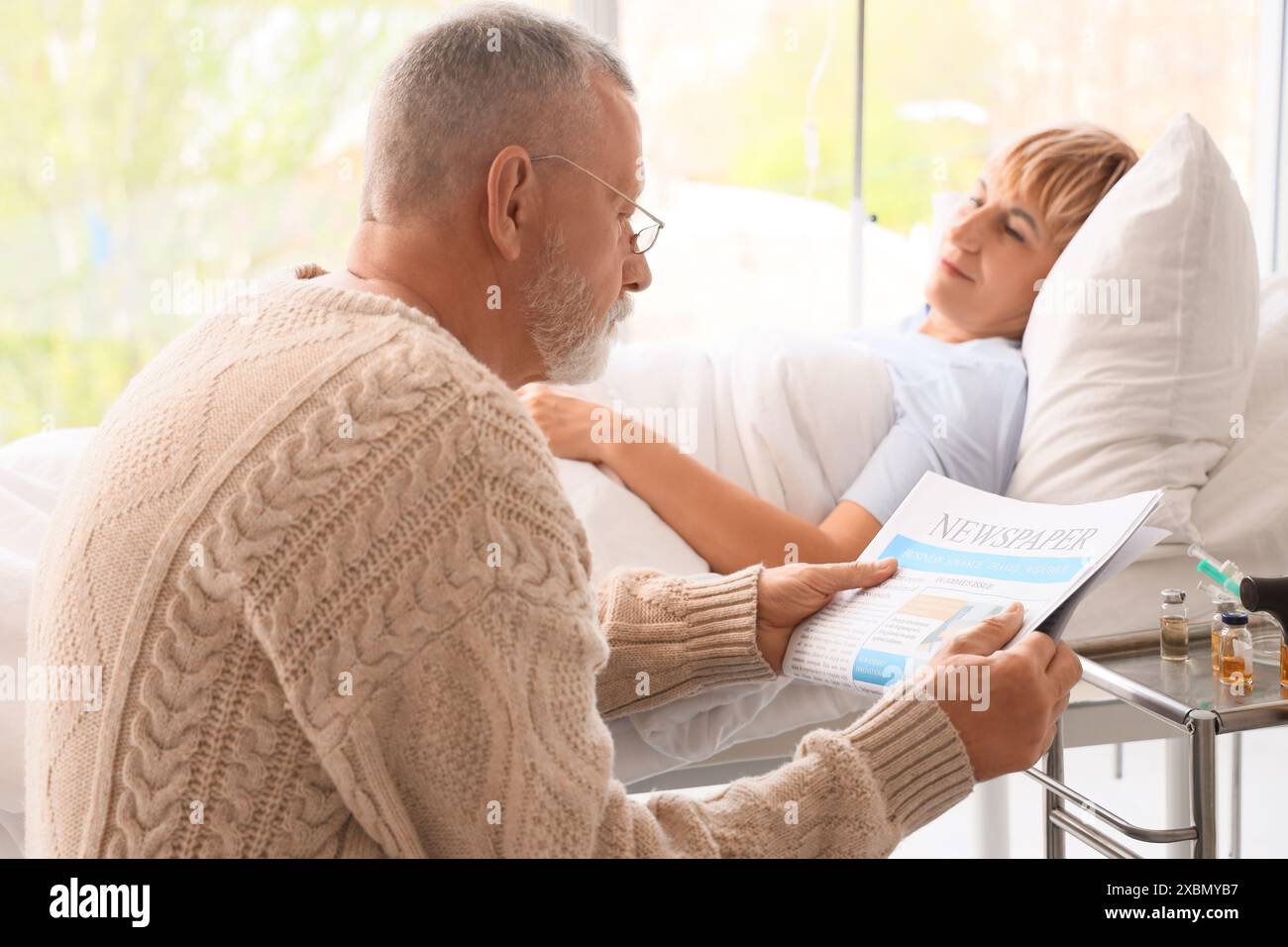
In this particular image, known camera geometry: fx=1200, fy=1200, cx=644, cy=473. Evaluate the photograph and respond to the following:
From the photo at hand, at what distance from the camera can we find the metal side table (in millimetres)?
1053

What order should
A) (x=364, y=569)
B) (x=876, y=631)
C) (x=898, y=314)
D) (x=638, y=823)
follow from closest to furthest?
(x=364, y=569) → (x=638, y=823) → (x=876, y=631) → (x=898, y=314)

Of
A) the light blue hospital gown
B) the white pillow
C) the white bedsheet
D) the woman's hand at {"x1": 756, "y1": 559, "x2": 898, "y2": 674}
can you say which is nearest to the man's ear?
the woman's hand at {"x1": 756, "y1": 559, "x2": 898, "y2": 674}

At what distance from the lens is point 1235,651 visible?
1.11m

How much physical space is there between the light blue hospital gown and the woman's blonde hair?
22 centimetres

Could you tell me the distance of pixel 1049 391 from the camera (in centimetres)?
170

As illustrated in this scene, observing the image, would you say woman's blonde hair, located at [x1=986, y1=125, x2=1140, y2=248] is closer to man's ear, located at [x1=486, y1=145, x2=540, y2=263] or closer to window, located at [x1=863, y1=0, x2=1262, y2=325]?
window, located at [x1=863, y1=0, x2=1262, y2=325]

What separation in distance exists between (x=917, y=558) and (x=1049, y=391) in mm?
675

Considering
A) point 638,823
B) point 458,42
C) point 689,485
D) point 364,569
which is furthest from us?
point 689,485

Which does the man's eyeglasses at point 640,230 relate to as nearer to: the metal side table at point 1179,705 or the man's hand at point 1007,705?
the man's hand at point 1007,705

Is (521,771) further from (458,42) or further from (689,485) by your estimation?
(689,485)

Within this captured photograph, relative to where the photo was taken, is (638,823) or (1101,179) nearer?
(638,823)

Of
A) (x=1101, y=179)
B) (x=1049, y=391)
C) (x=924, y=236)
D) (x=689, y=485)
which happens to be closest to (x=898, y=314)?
(x=924, y=236)

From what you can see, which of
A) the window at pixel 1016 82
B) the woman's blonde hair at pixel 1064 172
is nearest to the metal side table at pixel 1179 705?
the woman's blonde hair at pixel 1064 172

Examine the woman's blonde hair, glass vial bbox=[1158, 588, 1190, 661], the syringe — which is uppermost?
the woman's blonde hair
